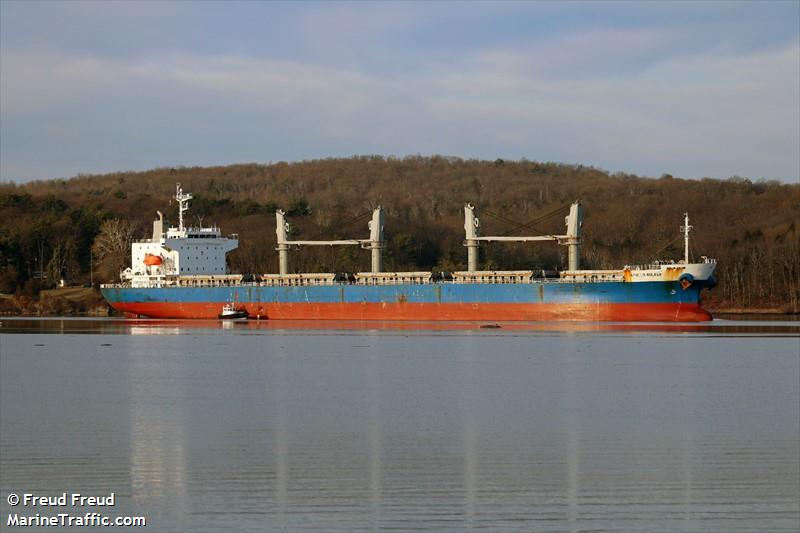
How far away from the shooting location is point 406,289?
54.2 meters

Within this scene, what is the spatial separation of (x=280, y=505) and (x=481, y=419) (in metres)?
7.68

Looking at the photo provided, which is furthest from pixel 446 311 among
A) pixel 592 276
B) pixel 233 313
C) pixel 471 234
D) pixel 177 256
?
pixel 177 256

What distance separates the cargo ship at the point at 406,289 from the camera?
5006cm

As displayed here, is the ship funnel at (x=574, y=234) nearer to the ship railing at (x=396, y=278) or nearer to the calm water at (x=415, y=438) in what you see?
the ship railing at (x=396, y=278)

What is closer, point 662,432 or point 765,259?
point 662,432

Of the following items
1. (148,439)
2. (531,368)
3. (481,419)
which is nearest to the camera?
(148,439)

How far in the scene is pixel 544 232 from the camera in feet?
342

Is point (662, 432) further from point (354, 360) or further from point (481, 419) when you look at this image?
point (354, 360)

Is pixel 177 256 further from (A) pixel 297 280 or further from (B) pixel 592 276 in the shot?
(B) pixel 592 276

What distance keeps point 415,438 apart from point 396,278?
1479 inches

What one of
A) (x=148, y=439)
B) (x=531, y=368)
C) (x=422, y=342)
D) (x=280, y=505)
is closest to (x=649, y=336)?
(x=422, y=342)

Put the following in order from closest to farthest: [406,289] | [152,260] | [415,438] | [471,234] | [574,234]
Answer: [415,438] → [574,234] → [406,289] → [471,234] → [152,260]

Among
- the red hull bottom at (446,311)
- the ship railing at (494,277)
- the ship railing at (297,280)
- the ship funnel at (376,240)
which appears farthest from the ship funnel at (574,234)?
the ship railing at (297,280)

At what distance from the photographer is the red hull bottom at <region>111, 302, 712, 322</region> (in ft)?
166
